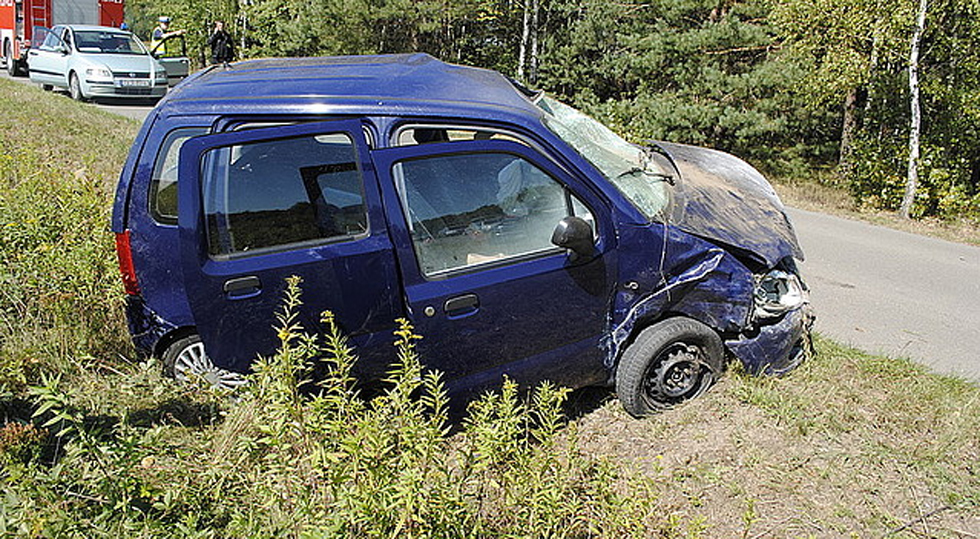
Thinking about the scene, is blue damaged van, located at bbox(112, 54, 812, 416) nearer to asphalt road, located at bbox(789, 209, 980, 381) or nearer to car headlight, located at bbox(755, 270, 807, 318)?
car headlight, located at bbox(755, 270, 807, 318)

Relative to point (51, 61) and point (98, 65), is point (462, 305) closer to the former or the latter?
point (98, 65)

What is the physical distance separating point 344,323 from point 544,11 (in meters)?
21.2

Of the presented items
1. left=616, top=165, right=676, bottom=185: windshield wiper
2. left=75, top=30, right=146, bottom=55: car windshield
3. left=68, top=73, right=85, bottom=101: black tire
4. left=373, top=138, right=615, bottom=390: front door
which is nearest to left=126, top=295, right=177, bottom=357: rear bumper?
left=373, top=138, right=615, bottom=390: front door

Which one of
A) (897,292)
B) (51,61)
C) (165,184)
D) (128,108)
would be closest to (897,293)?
(897,292)

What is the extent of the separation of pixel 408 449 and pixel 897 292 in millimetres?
6519

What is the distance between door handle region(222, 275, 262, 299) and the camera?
3773 mm

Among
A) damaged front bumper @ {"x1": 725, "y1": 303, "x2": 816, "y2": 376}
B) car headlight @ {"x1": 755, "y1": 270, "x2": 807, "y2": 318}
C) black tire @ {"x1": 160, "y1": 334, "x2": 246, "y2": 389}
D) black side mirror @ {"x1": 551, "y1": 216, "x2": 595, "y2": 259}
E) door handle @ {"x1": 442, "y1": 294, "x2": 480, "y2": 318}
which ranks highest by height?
black side mirror @ {"x1": 551, "y1": 216, "x2": 595, "y2": 259}

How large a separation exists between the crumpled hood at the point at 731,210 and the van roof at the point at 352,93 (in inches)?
46.2

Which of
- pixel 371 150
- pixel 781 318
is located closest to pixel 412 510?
pixel 371 150

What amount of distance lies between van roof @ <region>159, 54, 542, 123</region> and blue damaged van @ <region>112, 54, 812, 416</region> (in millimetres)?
14

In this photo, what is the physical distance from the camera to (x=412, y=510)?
2500mm

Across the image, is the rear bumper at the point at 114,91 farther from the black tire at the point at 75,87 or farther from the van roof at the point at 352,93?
the van roof at the point at 352,93

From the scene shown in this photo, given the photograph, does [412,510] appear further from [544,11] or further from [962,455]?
[544,11]

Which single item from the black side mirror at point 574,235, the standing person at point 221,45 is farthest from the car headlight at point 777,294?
the standing person at point 221,45
